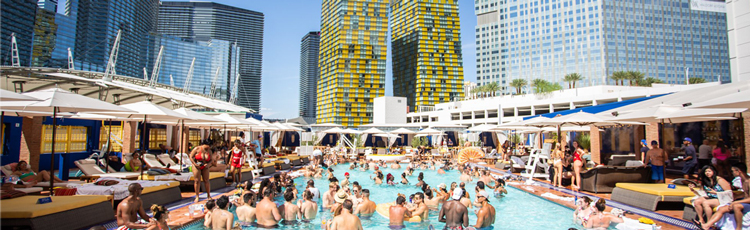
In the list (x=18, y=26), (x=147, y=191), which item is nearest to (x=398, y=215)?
(x=147, y=191)

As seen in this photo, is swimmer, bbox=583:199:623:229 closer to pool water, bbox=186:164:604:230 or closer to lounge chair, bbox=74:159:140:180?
pool water, bbox=186:164:604:230

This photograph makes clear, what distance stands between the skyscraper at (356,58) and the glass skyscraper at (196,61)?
6720cm

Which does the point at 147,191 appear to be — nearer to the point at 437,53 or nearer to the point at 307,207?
the point at 307,207

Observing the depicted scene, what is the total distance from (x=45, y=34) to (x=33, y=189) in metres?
130

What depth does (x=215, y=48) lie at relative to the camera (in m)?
165

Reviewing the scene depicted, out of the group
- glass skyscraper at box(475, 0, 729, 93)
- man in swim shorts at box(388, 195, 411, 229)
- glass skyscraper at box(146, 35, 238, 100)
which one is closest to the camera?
man in swim shorts at box(388, 195, 411, 229)

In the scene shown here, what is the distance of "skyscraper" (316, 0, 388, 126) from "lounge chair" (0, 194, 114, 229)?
101 metres

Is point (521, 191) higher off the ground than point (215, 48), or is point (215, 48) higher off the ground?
point (215, 48)

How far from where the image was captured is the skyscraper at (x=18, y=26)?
86.3 metres

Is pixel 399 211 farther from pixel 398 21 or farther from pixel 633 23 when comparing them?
pixel 398 21

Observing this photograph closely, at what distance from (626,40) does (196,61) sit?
485 ft

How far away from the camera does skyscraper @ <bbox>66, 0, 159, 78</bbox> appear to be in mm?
117062

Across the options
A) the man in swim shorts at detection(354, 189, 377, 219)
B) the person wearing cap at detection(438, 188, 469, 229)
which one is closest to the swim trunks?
the person wearing cap at detection(438, 188, 469, 229)

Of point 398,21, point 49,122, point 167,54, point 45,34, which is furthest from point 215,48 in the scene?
point 49,122
